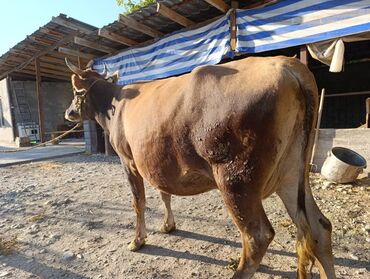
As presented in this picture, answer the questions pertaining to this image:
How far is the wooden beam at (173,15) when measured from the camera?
234 inches

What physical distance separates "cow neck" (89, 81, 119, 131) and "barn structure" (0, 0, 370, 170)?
2.95m

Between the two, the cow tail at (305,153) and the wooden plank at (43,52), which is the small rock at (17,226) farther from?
the wooden plank at (43,52)

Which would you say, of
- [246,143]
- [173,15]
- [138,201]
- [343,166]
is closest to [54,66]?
[173,15]

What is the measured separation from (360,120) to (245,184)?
10119 mm

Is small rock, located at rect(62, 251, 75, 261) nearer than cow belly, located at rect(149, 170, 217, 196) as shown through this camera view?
No

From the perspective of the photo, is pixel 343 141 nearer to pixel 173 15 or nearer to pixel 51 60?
pixel 173 15

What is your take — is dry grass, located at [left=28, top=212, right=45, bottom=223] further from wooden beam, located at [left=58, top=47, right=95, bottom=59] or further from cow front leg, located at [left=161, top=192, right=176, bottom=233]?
wooden beam, located at [left=58, top=47, right=95, bottom=59]

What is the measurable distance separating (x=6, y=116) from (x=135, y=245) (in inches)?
611

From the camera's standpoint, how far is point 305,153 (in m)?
2.09

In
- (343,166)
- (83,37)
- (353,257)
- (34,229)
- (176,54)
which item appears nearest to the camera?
(353,257)

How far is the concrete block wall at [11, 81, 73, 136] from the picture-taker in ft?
51.3

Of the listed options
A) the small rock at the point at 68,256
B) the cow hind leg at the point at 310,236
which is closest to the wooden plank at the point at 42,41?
the small rock at the point at 68,256

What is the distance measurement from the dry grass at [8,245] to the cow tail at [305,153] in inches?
118

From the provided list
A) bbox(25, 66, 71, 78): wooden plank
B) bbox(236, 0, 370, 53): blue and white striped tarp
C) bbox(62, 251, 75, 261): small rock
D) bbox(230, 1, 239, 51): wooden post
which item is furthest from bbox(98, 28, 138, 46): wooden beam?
bbox(25, 66, 71, 78): wooden plank
